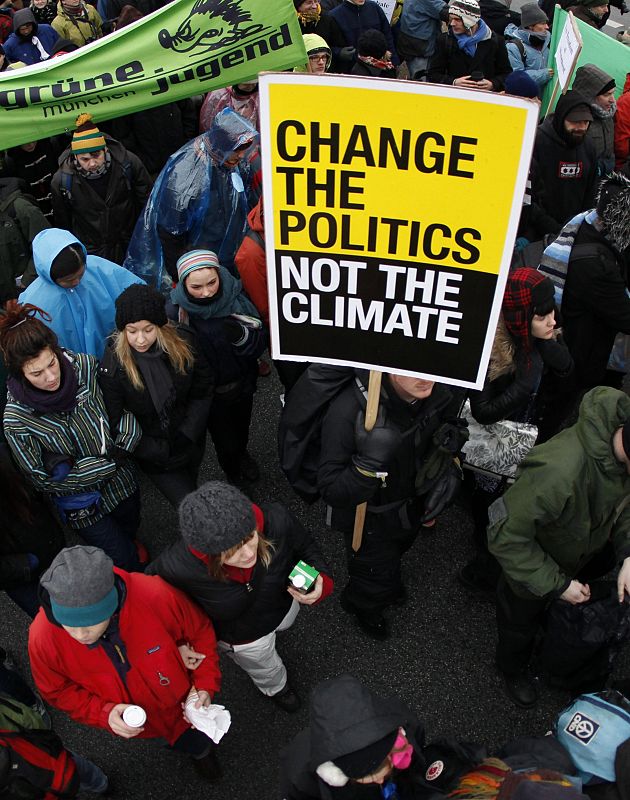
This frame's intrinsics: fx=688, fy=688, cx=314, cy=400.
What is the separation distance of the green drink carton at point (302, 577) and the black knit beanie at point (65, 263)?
1.97 metres

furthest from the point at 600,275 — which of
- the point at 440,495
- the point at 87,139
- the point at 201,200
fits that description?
the point at 87,139

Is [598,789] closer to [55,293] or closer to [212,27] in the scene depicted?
[55,293]

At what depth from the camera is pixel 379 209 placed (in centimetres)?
201

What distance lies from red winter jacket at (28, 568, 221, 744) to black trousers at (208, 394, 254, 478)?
1.51 metres

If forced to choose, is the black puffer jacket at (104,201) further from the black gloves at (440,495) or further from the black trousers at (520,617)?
the black trousers at (520,617)

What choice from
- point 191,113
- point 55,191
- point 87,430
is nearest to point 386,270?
point 87,430

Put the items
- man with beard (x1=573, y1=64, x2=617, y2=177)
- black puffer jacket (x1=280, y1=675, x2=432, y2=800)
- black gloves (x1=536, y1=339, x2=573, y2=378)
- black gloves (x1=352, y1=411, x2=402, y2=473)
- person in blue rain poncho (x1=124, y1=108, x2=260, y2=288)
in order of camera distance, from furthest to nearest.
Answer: man with beard (x1=573, y1=64, x2=617, y2=177)
person in blue rain poncho (x1=124, y1=108, x2=260, y2=288)
black gloves (x1=536, y1=339, x2=573, y2=378)
black gloves (x1=352, y1=411, x2=402, y2=473)
black puffer jacket (x1=280, y1=675, x2=432, y2=800)

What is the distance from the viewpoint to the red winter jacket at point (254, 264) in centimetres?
395

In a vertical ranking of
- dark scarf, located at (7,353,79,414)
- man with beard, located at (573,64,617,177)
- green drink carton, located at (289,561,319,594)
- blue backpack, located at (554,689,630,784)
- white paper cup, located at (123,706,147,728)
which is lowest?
white paper cup, located at (123,706,147,728)

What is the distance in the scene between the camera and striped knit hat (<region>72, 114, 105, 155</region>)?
441 centimetres

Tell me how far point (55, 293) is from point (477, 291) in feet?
7.95

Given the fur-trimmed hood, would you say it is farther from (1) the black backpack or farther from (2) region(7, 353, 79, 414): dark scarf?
(2) region(7, 353, 79, 414): dark scarf

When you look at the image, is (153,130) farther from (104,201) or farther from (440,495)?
(440,495)

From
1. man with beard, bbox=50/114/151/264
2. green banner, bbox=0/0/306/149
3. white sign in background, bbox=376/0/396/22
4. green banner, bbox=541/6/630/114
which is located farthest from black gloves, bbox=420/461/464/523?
white sign in background, bbox=376/0/396/22
